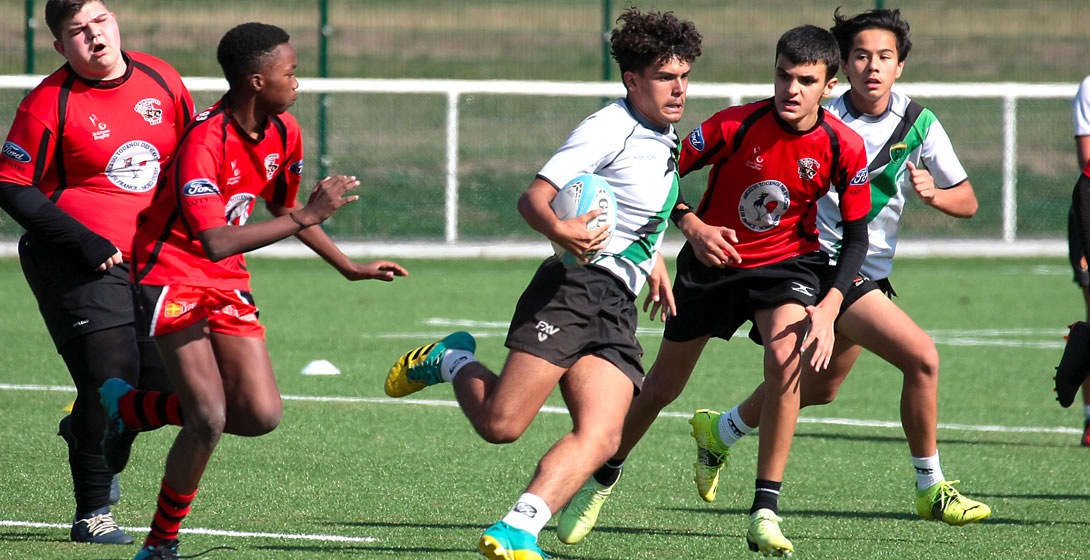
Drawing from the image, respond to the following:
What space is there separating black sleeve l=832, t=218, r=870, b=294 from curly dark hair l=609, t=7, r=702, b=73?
39.4 inches

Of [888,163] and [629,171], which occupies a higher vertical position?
[629,171]

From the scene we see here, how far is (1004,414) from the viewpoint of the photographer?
8.55 m

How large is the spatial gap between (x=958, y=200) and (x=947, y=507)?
1.28 m

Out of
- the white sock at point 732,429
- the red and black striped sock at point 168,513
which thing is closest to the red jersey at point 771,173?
the white sock at point 732,429

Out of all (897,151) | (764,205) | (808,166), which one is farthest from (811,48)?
(897,151)

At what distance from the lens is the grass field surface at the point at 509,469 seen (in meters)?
5.45

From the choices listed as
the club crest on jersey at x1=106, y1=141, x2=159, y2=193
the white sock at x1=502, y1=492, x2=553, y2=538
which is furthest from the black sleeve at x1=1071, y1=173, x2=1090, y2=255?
the club crest on jersey at x1=106, y1=141, x2=159, y2=193

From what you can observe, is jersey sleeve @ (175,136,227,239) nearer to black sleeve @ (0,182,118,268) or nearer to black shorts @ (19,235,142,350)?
black sleeve @ (0,182,118,268)

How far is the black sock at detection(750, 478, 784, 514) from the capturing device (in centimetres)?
527

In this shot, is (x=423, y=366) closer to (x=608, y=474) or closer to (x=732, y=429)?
(x=608, y=474)

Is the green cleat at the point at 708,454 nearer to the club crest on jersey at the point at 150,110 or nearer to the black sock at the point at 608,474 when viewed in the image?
the black sock at the point at 608,474

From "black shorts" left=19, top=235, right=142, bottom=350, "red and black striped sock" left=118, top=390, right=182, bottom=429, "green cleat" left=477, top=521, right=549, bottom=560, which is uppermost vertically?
"black shorts" left=19, top=235, right=142, bottom=350

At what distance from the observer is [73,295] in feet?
18.0

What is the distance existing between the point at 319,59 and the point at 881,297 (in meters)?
14.7
